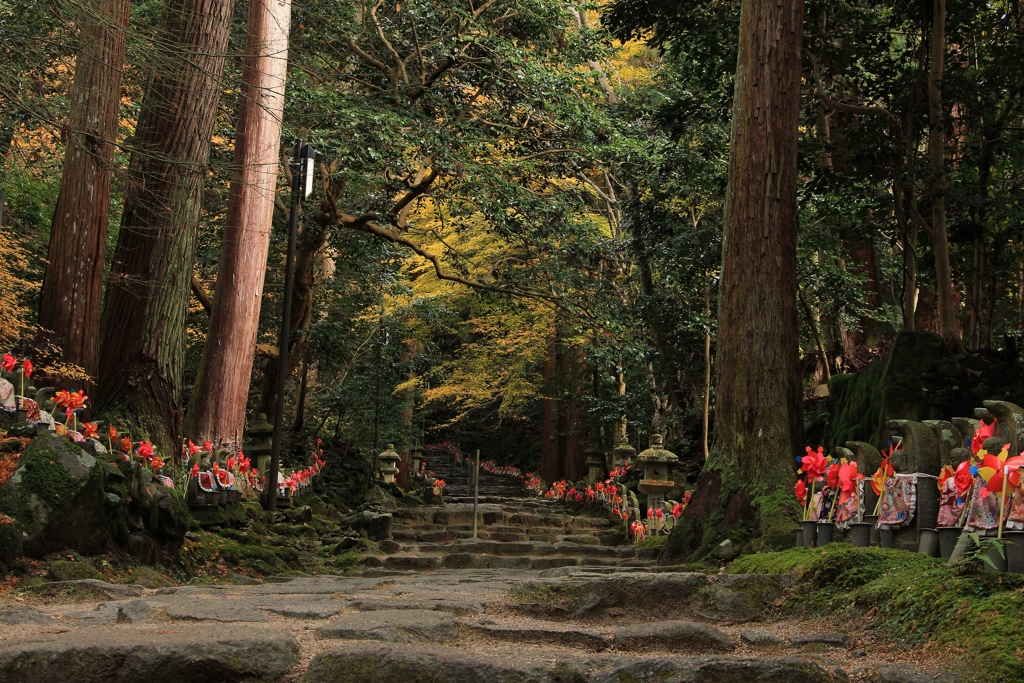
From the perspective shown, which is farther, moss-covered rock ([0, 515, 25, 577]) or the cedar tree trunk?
the cedar tree trunk

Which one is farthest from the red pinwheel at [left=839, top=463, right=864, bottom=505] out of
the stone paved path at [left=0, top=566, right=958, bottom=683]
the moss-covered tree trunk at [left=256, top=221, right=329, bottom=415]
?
the moss-covered tree trunk at [left=256, top=221, right=329, bottom=415]

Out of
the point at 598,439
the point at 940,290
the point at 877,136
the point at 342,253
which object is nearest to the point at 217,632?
the point at 940,290

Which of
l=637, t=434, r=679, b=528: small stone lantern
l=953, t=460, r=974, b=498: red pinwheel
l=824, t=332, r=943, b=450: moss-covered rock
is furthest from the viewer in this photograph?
l=637, t=434, r=679, b=528: small stone lantern

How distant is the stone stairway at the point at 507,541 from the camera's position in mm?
10539

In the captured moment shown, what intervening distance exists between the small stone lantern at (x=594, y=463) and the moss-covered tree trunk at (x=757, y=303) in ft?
38.8

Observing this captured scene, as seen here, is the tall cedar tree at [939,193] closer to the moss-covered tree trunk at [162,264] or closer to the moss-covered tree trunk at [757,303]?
A: the moss-covered tree trunk at [757,303]

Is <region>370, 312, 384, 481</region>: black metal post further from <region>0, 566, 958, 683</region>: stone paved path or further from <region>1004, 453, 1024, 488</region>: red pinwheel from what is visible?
<region>1004, 453, 1024, 488</region>: red pinwheel

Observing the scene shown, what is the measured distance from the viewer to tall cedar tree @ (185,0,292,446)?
1244 centimetres

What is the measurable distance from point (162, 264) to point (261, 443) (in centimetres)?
465

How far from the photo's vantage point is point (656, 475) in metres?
12.8

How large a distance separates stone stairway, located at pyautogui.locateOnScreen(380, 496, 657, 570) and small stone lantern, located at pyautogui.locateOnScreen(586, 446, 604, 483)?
1.35 m

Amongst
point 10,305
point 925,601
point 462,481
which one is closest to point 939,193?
point 925,601

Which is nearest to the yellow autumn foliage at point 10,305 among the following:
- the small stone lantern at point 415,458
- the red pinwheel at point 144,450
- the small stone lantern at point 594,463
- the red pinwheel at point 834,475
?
the red pinwheel at point 144,450

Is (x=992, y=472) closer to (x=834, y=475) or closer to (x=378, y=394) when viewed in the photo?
(x=834, y=475)
